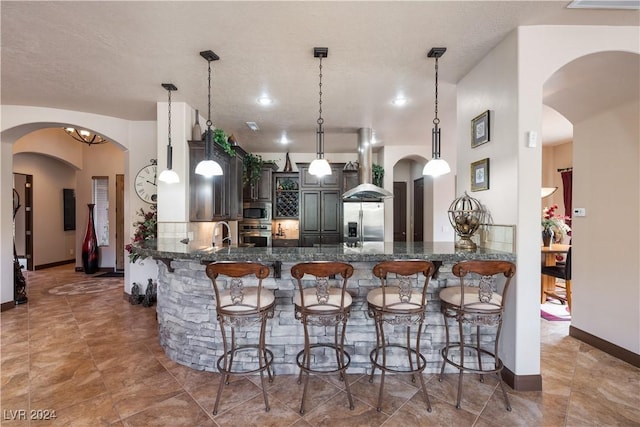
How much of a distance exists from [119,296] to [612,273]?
625 cm

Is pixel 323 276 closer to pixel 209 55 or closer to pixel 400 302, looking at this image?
pixel 400 302

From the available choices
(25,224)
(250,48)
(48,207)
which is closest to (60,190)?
(48,207)

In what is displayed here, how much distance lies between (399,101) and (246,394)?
11.0ft

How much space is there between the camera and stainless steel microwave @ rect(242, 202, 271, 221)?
5957mm

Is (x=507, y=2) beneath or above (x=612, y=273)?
above

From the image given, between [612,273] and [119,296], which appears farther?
[119,296]

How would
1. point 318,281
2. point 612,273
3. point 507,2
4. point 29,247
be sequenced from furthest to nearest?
point 29,247 → point 612,273 → point 318,281 → point 507,2

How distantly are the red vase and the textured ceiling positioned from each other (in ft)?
12.1

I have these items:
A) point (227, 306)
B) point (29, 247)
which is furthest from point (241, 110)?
point (29, 247)

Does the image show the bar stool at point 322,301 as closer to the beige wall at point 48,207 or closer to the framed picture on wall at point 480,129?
the framed picture on wall at point 480,129

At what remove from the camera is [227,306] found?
6.72 feet

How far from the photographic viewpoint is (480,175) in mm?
2664

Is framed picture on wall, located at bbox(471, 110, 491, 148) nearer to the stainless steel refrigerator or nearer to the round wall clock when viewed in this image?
the stainless steel refrigerator

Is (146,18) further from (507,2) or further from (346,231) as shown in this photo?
(346,231)
